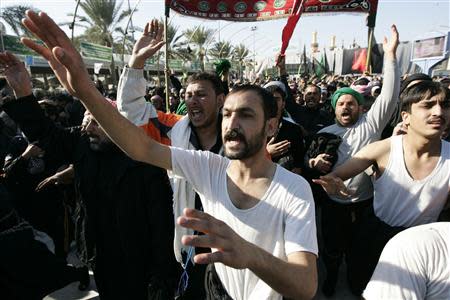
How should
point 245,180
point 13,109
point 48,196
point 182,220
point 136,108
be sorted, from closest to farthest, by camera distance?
point 182,220
point 245,180
point 13,109
point 136,108
point 48,196

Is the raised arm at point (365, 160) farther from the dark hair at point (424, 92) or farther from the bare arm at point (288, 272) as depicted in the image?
the bare arm at point (288, 272)

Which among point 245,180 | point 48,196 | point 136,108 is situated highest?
point 136,108

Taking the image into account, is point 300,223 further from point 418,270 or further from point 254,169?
point 418,270

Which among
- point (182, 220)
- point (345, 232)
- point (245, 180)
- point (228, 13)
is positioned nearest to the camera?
point (182, 220)

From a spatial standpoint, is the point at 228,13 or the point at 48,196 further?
the point at 228,13

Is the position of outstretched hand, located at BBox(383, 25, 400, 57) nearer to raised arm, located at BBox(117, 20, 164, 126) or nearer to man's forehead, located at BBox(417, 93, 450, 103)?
man's forehead, located at BBox(417, 93, 450, 103)

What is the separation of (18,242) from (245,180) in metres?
1.36

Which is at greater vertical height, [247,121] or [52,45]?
[52,45]

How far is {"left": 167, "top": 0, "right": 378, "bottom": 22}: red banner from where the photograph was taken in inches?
217

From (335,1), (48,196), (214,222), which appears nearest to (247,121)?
(214,222)

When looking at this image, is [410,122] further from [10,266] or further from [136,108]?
[10,266]

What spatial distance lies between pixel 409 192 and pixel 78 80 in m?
1.91

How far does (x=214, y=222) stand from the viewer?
37.9 inches

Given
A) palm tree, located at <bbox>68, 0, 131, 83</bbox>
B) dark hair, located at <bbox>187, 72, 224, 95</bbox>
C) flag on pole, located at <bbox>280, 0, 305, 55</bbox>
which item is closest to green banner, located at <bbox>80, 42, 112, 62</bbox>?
palm tree, located at <bbox>68, 0, 131, 83</bbox>
